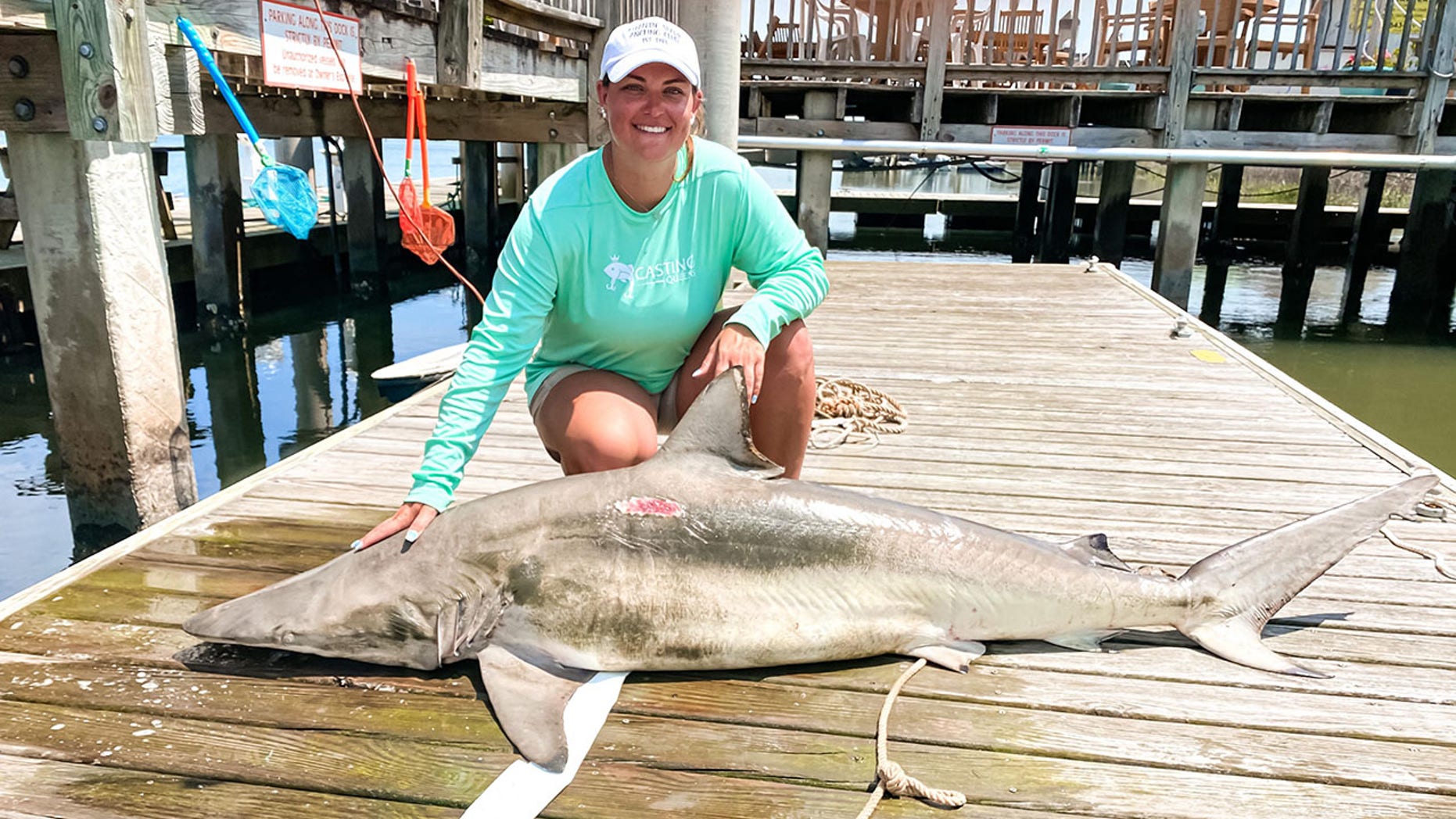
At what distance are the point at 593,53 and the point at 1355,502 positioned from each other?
8083 millimetres

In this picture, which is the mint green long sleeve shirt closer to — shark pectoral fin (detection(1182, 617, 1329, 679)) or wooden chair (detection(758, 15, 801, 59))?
shark pectoral fin (detection(1182, 617, 1329, 679))

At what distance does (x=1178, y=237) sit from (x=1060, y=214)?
9.44 metres

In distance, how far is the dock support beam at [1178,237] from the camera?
40.1 ft

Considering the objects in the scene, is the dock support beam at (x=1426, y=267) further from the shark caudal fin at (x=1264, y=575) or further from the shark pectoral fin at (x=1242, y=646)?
the shark pectoral fin at (x=1242, y=646)

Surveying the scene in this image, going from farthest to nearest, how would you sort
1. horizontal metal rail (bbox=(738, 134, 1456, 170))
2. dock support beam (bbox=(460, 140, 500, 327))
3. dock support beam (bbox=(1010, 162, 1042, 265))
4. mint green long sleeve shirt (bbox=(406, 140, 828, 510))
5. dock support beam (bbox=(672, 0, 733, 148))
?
1. dock support beam (bbox=(1010, 162, 1042, 265))
2. dock support beam (bbox=(460, 140, 500, 327))
3. horizontal metal rail (bbox=(738, 134, 1456, 170))
4. dock support beam (bbox=(672, 0, 733, 148))
5. mint green long sleeve shirt (bbox=(406, 140, 828, 510))

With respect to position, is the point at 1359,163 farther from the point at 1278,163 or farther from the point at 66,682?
the point at 66,682

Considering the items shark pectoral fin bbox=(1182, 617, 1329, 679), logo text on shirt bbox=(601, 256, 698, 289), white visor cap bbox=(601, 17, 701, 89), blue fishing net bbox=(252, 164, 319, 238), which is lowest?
shark pectoral fin bbox=(1182, 617, 1329, 679)

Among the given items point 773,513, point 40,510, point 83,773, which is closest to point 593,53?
point 40,510

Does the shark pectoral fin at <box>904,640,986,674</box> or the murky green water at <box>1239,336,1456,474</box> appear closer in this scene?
the shark pectoral fin at <box>904,640,986,674</box>

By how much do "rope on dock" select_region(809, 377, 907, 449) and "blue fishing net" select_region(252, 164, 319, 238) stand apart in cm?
292

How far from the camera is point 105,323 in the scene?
4652mm

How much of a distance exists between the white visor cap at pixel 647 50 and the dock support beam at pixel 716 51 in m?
4.64

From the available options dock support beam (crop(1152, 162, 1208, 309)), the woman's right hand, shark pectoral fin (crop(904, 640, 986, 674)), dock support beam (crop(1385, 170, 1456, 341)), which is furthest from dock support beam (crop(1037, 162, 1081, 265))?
the woman's right hand

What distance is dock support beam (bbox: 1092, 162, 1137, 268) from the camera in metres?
18.2
